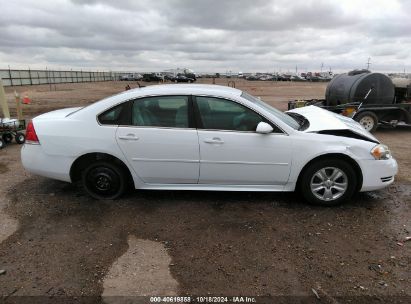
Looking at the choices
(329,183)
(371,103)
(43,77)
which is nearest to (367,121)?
(371,103)

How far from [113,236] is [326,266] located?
2234 mm

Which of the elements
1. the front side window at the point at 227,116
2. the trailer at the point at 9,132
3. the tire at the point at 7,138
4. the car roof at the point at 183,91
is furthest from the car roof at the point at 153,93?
the tire at the point at 7,138

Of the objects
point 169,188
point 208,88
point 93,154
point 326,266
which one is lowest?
point 326,266

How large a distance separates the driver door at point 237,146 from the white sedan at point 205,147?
0.04 ft

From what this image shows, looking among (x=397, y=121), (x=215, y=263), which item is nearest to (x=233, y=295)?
(x=215, y=263)

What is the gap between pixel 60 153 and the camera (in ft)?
15.6

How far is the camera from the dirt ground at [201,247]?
10.2 feet

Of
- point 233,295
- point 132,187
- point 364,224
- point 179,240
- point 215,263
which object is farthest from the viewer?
point 132,187

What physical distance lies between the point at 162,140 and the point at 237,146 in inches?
36.8

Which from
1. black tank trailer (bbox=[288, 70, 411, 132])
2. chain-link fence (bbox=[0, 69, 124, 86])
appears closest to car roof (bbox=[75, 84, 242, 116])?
black tank trailer (bbox=[288, 70, 411, 132])

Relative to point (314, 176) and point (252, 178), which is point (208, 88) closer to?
point (252, 178)

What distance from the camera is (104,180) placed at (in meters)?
4.86

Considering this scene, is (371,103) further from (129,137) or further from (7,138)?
(7,138)

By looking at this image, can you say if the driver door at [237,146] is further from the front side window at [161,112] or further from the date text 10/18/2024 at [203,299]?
the date text 10/18/2024 at [203,299]
